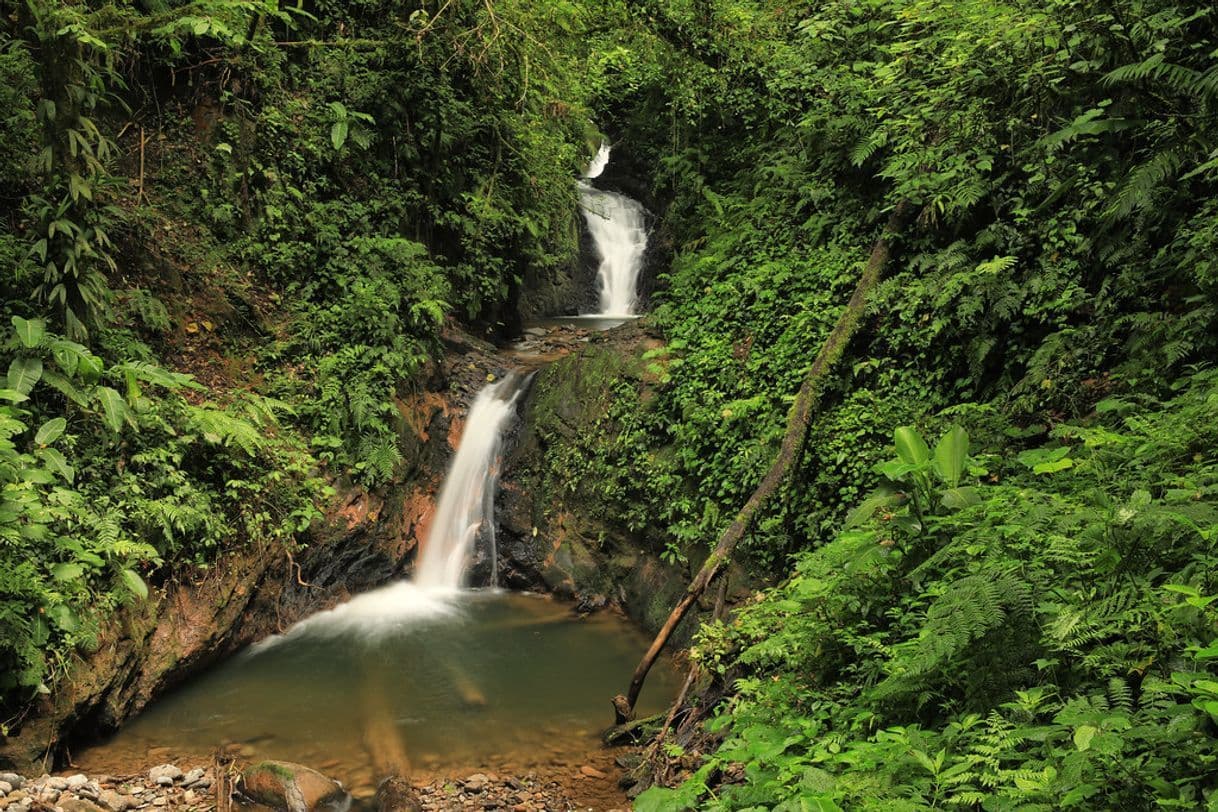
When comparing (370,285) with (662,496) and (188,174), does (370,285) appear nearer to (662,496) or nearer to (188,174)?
(188,174)

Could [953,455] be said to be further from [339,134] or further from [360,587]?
[339,134]

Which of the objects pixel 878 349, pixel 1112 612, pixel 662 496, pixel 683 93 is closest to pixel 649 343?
pixel 662 496

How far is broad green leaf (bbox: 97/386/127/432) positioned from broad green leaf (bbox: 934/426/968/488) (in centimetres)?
607

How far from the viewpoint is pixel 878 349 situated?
635 centimetres

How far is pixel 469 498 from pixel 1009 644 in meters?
7.23

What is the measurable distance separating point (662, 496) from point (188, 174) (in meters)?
6.84

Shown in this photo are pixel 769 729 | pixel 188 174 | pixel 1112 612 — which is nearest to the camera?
pixel 1112 612

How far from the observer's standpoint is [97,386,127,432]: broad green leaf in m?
5.71

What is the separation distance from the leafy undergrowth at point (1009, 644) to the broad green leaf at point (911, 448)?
0.03 feet

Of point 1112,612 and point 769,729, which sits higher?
point 1112,612

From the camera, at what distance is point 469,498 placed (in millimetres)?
9258

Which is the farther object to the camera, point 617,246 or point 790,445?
point 617,246

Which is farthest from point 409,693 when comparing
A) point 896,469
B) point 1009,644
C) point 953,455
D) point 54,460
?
point 1009,644

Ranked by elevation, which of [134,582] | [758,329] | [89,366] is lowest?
[134,582]
